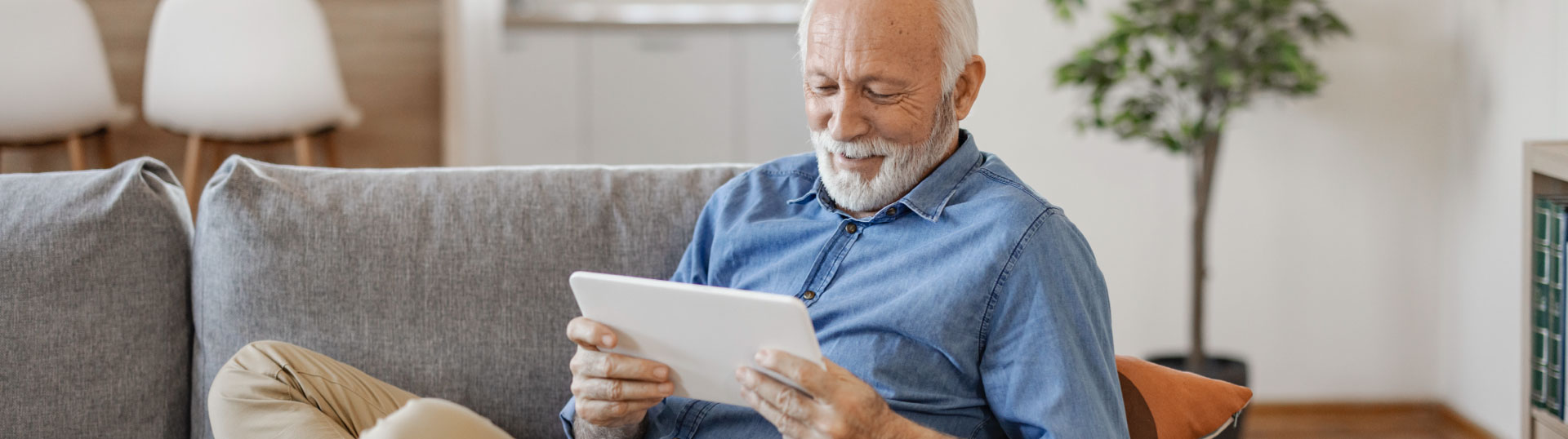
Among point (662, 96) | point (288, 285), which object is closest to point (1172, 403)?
point (288, 285)

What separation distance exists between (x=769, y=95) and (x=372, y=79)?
1.95 meters

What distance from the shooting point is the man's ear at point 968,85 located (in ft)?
4.39

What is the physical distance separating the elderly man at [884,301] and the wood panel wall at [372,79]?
188 cm

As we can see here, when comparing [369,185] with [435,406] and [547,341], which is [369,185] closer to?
[547,341]

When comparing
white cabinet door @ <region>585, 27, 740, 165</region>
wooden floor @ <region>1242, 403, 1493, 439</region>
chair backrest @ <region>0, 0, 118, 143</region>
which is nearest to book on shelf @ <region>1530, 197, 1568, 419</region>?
wooden floor @ <region>1242, 403, 1493, 439</region>

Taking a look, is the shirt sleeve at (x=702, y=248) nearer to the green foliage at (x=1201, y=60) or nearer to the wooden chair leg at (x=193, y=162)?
the green foliage at (x=1201, y=60)

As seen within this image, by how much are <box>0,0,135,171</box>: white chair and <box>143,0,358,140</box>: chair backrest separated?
120 mm

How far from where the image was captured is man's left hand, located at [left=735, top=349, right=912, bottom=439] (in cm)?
104

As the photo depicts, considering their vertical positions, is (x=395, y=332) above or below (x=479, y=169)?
below

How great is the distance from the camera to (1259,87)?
103 inches

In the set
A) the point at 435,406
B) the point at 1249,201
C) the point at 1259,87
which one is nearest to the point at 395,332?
the point at 435,406

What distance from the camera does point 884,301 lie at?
1.25 m

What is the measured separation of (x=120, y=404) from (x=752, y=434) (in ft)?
2.68

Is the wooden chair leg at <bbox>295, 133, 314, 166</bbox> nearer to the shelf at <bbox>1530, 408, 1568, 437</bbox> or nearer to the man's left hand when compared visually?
the man's left hand
